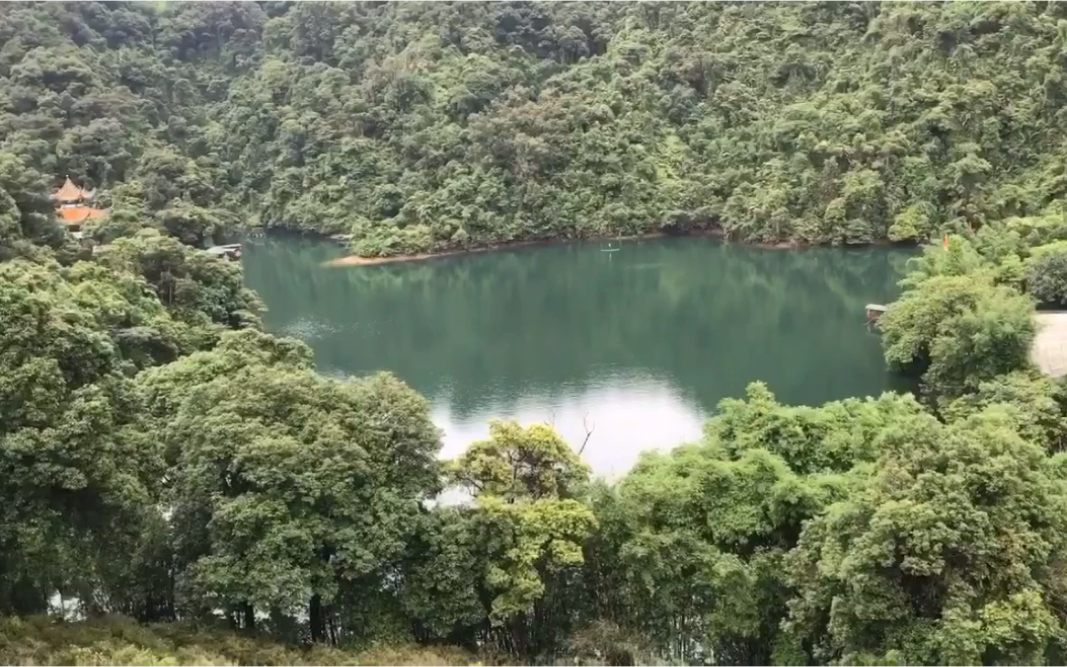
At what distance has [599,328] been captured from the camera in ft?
104

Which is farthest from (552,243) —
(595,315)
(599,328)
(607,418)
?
(607,418)

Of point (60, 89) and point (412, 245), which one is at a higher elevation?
point (60, 89)

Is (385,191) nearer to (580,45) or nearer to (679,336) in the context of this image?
(580,45)

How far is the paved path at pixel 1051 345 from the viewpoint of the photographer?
62.6ft

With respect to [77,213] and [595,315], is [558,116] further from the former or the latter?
[77,213]

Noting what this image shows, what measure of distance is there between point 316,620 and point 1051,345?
642 inches

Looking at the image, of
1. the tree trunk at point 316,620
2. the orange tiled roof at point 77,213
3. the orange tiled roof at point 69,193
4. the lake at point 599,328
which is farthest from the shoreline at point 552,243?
the tree trunk at point 316,620

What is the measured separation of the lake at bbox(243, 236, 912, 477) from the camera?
23078 millimetres

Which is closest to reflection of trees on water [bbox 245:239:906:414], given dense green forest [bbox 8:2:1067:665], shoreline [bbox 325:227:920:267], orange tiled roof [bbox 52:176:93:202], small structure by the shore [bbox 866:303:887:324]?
small structure by the shore [bbox 866:303:887:324]

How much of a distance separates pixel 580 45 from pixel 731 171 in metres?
12.7

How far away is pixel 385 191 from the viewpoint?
4719 centimetres

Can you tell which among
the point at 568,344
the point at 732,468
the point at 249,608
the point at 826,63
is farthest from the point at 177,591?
the point at 826,63

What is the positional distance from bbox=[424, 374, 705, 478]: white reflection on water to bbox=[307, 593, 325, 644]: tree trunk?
757cm

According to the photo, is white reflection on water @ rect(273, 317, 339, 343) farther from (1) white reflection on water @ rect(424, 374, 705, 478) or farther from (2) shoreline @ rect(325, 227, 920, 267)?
(2) shoreline @ rect(325, 227, 920, 267)
